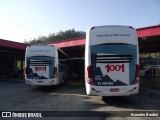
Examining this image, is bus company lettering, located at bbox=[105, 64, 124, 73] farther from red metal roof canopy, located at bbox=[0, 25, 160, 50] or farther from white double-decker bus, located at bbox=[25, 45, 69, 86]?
red metal roof canopy, located at bbox=[0, 25, 160, 50]

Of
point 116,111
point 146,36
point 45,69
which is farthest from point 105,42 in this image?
point 146,36

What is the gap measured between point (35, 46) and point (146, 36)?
1090cm

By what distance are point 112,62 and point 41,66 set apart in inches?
304

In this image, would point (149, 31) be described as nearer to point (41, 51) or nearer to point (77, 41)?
point (77, 41)

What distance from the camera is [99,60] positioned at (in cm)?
Result: 1237

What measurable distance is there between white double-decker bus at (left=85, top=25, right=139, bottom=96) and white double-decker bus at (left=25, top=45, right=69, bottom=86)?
6.73 metres

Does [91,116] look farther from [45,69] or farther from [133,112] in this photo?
[45,69]

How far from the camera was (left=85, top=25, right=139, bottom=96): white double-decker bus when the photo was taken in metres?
12.1

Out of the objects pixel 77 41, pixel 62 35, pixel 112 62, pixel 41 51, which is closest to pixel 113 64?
pixel 112 62

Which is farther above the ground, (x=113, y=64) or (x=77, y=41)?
(x=77, y=41)

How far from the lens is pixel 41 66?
18.8 m

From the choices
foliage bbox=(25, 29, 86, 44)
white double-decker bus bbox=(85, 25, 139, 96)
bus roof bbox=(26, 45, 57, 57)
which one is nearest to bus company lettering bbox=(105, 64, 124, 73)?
white double-decker bus bbox=(85, 25, 139, 96)

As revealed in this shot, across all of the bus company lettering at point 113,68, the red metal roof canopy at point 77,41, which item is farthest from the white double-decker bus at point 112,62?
the red metal roof canopy at point 77,41

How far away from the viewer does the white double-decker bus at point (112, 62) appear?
39.8 ft
